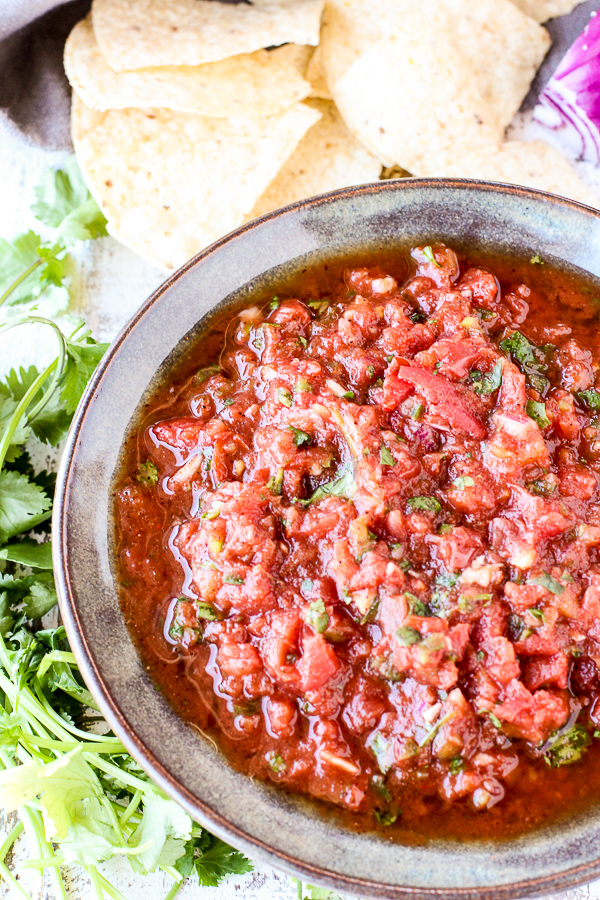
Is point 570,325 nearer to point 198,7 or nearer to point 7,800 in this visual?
point 198,7

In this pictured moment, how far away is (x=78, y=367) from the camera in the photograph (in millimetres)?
3535

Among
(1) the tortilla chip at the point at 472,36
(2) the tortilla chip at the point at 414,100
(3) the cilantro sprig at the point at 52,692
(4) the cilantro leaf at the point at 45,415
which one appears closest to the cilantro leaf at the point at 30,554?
(3) the cilantro sprig at the point at 52,692

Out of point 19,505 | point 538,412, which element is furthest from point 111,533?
point 538,412

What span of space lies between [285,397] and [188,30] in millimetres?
2206

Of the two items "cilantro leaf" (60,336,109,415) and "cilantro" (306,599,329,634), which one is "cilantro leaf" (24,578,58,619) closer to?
"cilantro leaf" (60,336,109,415)

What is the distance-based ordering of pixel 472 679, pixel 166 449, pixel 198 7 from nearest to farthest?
pixel 472 679
pixel 166 449
pixel 198 7

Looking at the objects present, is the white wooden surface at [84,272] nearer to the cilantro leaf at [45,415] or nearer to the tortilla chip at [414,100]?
the cilantro leaf at [45,415]

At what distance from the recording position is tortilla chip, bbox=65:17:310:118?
363 cm

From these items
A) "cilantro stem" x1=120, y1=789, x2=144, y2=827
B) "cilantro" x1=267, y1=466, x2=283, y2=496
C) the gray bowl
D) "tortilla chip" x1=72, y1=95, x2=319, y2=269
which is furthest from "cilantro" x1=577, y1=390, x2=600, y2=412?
"cilantro stem" x1=120, y1=789, x2=144, y2=827

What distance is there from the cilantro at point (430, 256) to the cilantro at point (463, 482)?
1042 mm

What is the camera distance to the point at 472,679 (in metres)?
2.55

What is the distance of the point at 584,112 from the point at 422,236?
1.64 meters

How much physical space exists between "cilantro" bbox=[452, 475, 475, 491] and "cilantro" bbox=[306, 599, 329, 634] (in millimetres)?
635

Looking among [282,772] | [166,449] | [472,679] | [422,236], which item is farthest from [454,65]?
[282,772]
